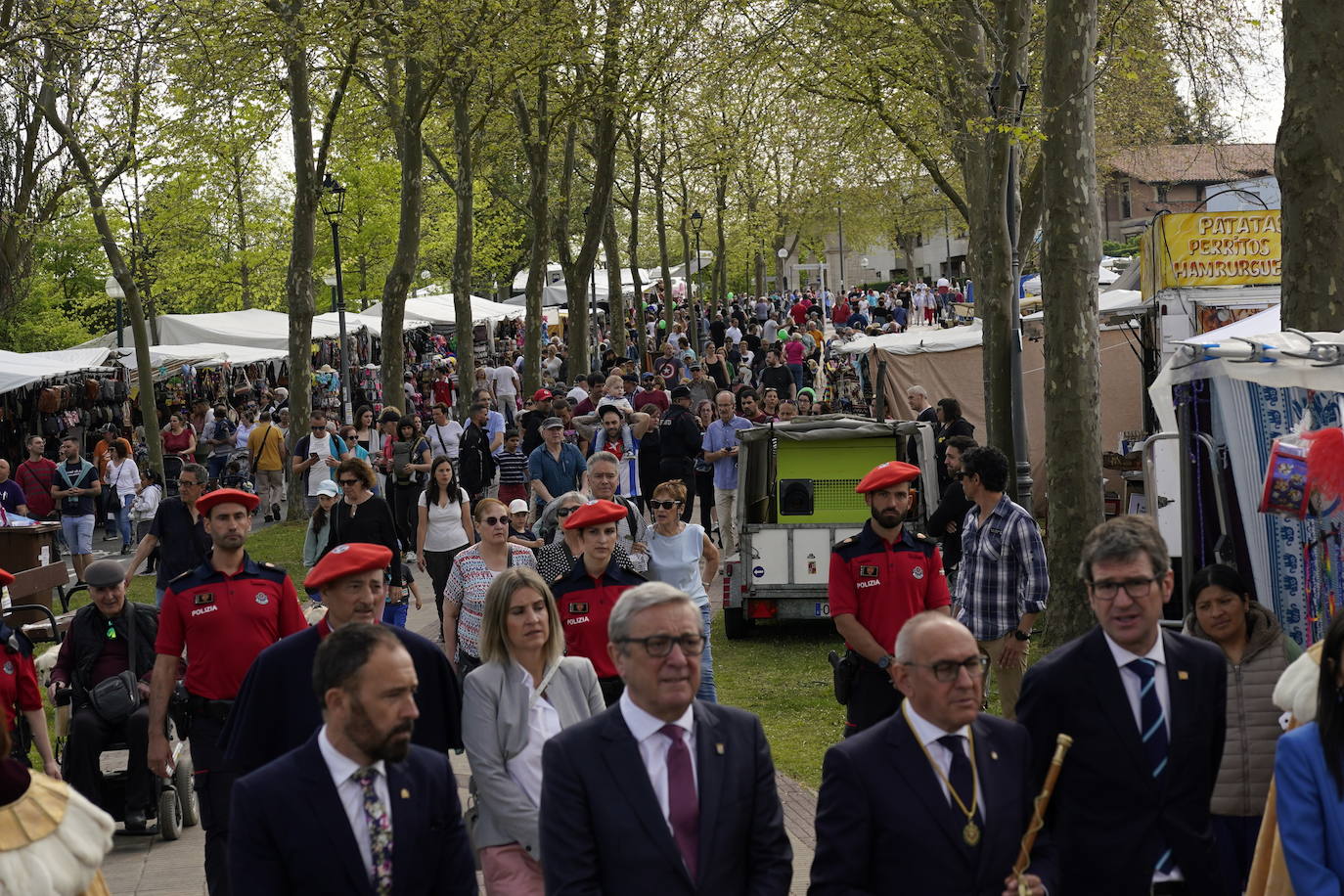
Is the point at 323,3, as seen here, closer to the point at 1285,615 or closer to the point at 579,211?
the point at 1285,615

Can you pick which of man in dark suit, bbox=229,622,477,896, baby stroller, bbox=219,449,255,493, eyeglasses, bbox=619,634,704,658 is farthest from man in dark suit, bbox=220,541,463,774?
baby stroller, bbox=219,449,255,493

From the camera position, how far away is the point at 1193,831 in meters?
4.72

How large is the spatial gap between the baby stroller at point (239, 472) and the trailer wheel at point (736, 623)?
8790 mm

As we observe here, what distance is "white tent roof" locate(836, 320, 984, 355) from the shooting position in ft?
79.5

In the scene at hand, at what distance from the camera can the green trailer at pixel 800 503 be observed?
14484 mm

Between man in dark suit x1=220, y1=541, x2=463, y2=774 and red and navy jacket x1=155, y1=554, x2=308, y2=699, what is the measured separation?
123 cm

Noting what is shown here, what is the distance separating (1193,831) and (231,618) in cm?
421

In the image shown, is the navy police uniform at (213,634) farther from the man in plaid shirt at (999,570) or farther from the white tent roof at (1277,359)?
the white tent roof at (1277,359)

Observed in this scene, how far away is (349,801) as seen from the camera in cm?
407

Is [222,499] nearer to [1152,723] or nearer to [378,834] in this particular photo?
[378,834]

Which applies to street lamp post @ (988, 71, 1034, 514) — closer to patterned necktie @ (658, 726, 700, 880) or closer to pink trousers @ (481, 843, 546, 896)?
pink trousers @ (481, 843, 546, 896)

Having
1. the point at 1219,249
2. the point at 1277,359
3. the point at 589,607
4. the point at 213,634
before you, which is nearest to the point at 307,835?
the point at 213,634

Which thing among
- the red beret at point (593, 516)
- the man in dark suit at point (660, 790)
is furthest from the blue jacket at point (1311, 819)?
the red beret at point (593, 516)

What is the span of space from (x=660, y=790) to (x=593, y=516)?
3.47 m
